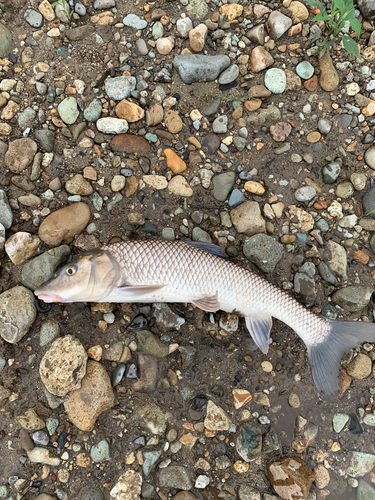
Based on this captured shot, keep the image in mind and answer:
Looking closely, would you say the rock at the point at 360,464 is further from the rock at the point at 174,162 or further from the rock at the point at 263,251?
the rock at the point at 174,162

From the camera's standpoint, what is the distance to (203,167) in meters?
3.84

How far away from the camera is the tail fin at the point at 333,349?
3474 millimetres

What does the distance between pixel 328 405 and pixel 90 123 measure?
14.4ft

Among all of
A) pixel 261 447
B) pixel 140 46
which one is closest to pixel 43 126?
pixel 140 46

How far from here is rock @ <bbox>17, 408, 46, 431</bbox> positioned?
327 cm

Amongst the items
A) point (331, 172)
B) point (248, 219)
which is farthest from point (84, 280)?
point (331, 172)

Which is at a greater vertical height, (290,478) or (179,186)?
(179,186)

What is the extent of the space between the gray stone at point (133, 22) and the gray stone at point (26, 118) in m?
1.58

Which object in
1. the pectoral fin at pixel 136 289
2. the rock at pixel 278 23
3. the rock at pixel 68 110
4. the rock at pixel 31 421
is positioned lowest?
the rock at pixel 31 421

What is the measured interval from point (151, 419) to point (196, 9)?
16.0 ft

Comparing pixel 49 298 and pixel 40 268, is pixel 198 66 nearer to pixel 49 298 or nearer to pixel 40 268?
pixel 40 268

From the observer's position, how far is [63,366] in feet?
10.4

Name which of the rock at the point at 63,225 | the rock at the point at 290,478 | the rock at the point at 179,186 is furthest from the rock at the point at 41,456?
the rock at the point at 179,186

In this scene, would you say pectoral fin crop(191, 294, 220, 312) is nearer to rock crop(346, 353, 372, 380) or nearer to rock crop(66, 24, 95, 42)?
rock crop(346, 353, 372, 380)
